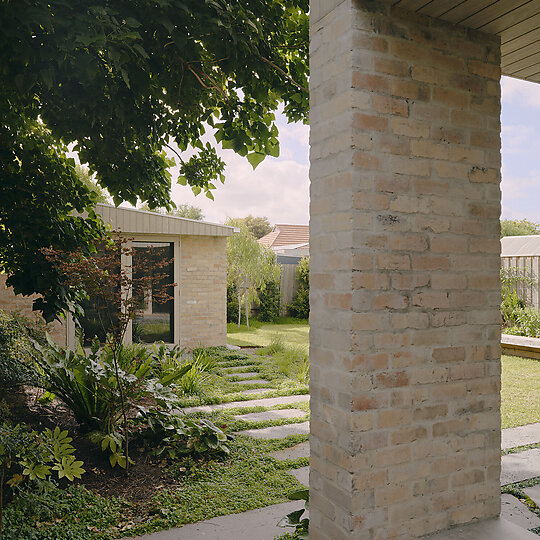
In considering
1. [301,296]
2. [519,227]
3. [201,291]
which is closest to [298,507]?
[201,291]

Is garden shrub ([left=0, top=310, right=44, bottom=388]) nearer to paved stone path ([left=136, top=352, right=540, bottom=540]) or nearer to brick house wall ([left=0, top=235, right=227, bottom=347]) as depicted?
paved stone path ([left=136, top=352, right=540, bottom=540])

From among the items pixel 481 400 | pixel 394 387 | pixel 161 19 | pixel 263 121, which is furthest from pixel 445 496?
pixel 263 121

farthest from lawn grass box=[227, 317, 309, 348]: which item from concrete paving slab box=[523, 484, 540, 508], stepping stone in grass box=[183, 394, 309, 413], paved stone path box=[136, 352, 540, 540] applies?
concrete paving slab box=[523, 484, 540, 508]

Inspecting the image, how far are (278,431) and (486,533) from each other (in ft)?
9.01

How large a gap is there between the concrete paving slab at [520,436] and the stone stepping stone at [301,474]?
1748mm

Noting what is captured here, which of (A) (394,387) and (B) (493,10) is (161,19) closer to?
(B) (493,10)

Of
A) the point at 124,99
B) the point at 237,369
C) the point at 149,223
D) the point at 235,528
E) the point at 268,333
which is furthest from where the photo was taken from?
the point at 268,333

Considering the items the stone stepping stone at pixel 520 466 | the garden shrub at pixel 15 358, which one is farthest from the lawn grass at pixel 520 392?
the garden shrub at pixel 15 358

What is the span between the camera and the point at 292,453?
3926 mm

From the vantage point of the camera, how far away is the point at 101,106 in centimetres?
359

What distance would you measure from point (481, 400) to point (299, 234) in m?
24.5

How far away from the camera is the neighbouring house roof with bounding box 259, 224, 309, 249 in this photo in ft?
82.4

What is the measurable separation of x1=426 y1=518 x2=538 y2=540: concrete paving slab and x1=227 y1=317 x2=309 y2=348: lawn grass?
7571 mm

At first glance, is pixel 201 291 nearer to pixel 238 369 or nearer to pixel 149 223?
pixel 149 223
